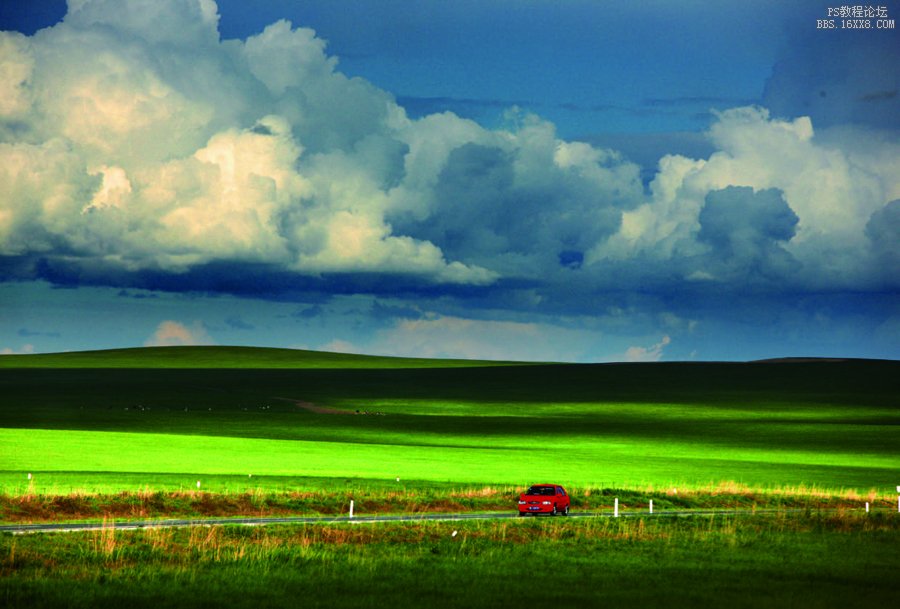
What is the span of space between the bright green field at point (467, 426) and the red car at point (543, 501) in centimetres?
1288

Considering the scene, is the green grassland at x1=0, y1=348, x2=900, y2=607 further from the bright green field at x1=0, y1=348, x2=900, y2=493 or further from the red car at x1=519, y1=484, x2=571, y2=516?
the red car at x1=519, y1=484, x2=571, y2=516

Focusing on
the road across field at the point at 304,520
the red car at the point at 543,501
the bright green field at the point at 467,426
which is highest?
the bright green field at the point at 467,426

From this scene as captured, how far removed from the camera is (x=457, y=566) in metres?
33.5

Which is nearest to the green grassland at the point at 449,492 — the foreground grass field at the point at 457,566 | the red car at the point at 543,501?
A: the foreground grass field at the point at 457,566

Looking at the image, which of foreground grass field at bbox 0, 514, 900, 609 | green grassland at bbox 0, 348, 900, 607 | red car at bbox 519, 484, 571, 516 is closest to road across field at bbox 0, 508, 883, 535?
red car at bbox 519, 484, 571, 516

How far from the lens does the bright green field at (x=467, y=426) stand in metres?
67.7

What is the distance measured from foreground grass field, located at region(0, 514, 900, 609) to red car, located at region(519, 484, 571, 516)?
9.17ft

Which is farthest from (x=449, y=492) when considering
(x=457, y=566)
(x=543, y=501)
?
(x=457, y=566)

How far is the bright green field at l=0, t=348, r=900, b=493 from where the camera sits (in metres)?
67.7

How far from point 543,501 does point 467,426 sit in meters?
59.1

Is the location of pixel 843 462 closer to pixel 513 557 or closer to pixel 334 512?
pixel 334 512

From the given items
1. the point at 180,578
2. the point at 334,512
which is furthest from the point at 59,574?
the point at 334,512

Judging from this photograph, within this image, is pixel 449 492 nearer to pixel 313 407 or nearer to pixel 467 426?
pixel 467 426

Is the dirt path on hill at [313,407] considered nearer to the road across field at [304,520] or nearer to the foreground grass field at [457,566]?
the road across field at [304,520]
